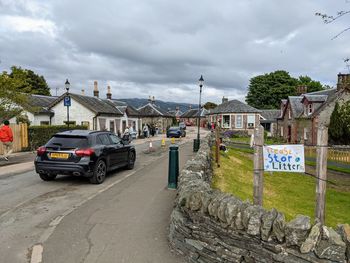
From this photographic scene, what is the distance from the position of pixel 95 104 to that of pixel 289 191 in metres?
28.0

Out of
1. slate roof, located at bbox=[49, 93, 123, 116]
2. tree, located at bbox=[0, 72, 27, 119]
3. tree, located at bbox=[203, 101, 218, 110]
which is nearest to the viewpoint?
tree, located at bbox=[0, 72, 27, 119]

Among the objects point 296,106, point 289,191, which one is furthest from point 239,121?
point 289,191

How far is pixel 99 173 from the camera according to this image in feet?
37.0

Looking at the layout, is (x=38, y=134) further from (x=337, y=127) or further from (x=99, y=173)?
(x=337, y=127)

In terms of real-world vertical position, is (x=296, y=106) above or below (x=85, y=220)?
above

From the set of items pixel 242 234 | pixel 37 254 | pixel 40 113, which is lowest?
pixel 37 254

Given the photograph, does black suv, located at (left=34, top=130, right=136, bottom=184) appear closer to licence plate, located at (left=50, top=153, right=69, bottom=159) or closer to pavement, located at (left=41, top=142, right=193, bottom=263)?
licence plate, located at (left=50, top=153, right=69, bottom=159)

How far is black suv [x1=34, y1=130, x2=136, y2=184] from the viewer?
10.6m

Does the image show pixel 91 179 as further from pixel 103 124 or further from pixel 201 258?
pixel 103 124

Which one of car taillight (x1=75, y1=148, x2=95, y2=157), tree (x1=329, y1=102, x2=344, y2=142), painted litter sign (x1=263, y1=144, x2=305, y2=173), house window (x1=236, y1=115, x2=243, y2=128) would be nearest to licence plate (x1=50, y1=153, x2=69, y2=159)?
car taillight (x1=75, y1=148, x2=95, y2=157)

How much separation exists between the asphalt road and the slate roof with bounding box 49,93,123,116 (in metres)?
26.1

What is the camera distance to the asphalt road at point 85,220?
18.2ft

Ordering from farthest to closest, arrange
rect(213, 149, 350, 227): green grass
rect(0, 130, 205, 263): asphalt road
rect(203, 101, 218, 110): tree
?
Answer: rect(203, 101, 218, 110): tree, rect(213, 149, 350, 227): green grass, rect(0, 130, 205, 263): asphalt road

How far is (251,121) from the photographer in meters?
59.8
